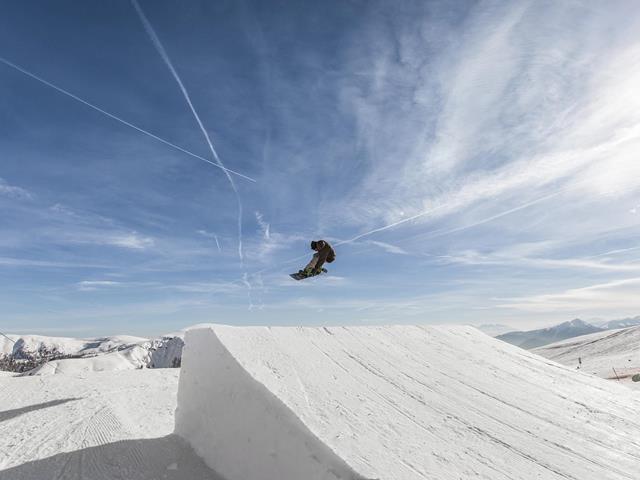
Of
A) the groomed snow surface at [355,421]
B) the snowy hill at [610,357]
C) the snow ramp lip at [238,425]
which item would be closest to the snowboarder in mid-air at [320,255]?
the groomed snow surface at [355,421]

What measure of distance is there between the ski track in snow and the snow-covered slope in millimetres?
535

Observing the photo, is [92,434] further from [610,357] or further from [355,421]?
[610,357]

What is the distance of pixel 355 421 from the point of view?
3.68 m

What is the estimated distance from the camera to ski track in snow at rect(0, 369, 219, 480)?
525cm

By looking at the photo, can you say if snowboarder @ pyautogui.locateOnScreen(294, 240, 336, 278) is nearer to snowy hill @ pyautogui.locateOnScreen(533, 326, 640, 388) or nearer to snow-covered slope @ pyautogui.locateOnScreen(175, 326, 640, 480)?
snow-covered slope @ pyautogui.locateOnScreen(175, 326, 640, 480)

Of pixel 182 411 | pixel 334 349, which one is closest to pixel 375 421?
pixel 334 349

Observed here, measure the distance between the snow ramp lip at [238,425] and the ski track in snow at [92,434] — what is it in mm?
389

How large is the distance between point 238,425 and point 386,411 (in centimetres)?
183

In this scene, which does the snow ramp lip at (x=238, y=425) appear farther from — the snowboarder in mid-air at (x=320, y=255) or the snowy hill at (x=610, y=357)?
the snowy hill at (x=610, y=357)

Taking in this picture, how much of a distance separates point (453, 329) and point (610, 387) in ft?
9.02

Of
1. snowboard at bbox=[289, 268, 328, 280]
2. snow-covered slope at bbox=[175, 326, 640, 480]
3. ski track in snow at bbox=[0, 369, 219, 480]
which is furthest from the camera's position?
snowboard at bbox=[289, 268, 328, 280]

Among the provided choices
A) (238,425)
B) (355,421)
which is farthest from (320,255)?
(355,421)

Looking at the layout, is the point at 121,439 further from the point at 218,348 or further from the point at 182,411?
the point at 218,348

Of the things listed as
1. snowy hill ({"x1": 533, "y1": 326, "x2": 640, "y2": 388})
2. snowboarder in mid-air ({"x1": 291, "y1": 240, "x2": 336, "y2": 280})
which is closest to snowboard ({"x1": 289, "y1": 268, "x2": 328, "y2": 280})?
snowboarder in mid-air ({"x1": 291, "y1": 240, "x2": 336, "y2": 280})
